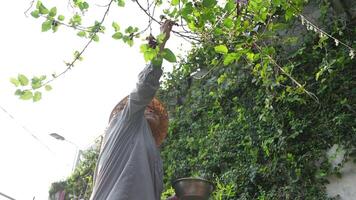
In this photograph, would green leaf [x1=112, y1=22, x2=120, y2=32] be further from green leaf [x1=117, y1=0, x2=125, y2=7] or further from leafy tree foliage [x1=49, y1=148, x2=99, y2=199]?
leafy tree foliage [x1=49, y1=148, x2=99, y2=199]

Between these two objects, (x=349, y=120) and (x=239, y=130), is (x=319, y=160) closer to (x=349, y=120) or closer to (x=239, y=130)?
(x=349, y=120)

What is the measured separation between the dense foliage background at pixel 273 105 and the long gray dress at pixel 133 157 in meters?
Answer: 0.84

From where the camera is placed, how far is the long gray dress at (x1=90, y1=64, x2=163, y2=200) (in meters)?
2.00

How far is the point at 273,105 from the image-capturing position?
4.35m

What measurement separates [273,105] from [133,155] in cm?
253

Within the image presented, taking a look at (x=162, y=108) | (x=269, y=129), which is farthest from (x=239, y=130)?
(x=162, y=108)

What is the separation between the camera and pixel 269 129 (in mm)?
4250

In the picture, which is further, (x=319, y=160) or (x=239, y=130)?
(x=239, y=130)

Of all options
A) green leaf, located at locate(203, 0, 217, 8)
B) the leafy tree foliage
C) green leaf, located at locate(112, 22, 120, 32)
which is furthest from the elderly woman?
the leafy tree foliage

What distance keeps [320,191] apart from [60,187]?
5414 mm

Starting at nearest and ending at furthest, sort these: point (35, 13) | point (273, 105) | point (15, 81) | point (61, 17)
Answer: point (15, 81) < point (35, 13) < point (61, 17) < point (273, 105)

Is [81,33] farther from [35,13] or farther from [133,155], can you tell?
[133,155]

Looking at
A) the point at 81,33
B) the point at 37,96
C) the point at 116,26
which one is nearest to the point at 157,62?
the point at 116,26

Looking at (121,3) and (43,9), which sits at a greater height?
(121,3)
